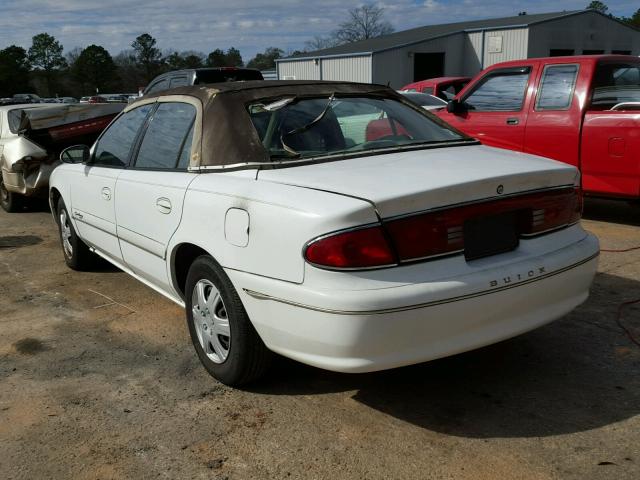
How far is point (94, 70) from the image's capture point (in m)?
92.0

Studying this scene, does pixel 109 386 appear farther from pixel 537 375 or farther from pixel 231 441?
pixel 537 375

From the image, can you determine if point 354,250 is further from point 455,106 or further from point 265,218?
point 455,106

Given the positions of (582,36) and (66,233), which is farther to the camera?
(582,36)

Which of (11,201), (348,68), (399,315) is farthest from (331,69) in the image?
(399,315)

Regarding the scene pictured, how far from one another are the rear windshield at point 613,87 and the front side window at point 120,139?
4.64 m

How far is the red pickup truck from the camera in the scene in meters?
6.46

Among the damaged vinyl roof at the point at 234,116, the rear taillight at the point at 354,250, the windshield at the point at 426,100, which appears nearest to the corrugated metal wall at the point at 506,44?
the windshield at the point at 426,100

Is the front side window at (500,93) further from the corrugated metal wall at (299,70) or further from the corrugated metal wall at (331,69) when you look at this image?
the corrugated metal wall at (299,70)

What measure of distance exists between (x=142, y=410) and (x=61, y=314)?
6.20 feet

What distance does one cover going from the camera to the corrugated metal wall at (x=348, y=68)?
35.0 m

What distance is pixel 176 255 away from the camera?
372 cm

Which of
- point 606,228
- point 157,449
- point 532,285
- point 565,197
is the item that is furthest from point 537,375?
point 606,228

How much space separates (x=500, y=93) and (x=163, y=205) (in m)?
5.08

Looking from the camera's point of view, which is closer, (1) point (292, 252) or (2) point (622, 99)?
(1) point (292, 252)
